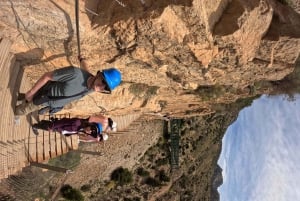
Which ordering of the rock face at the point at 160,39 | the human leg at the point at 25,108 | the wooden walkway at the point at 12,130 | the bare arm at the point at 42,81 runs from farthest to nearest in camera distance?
the wooden walkway at the point at 12,130 → the human leg at the point at 25,108 → the rock face at the point at 160,39 → the bare arm at the point at 42,81

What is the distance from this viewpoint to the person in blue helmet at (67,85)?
9742 millimetres

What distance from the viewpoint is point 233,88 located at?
2175 centimetres

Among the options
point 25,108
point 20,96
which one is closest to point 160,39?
point 25,108

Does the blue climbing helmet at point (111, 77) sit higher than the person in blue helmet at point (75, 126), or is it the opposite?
the blue climbing helmet at point (111, 77)

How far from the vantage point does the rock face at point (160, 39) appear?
11.7 metres

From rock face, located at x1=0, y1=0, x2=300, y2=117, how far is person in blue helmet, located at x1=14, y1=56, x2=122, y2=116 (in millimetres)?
1791

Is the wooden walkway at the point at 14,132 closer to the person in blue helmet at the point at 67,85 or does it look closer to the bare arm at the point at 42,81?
the person in blue helmet at the point at 67,85

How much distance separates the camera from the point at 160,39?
41.5 feet

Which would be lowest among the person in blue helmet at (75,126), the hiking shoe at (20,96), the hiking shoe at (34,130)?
the hiking shoe at (34,130)

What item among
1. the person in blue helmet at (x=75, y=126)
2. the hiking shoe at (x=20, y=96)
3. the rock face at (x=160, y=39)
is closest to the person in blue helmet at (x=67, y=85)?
the hiking shoe at (x=20, y=96)

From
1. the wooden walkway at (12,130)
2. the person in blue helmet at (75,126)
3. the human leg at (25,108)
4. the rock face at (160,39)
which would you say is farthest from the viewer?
the person in blue helmet at (75,126)

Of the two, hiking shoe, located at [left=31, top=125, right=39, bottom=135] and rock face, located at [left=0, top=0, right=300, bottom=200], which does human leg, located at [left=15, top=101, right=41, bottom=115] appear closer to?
rock face, located at [left=0, top=0, right=300, bottom=200]

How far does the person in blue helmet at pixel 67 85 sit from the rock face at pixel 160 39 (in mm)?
1791

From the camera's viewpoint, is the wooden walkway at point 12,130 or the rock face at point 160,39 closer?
the rock face at point 160,39
